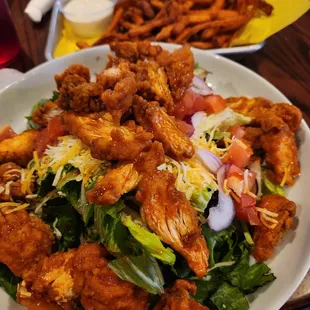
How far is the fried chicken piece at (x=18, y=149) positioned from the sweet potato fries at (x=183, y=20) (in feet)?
4.37

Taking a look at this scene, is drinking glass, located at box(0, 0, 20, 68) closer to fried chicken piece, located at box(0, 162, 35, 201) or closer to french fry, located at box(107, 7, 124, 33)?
french fry, located at box(107, 7, 124, 33)

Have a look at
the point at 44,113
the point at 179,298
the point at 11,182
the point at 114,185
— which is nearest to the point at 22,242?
the point at 11,182

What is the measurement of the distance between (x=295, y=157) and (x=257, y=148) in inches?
9.0

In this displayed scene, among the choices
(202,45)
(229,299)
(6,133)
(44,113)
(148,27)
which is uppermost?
(202,45)

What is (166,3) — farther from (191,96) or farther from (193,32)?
(191,96)

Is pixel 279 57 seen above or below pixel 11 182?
above

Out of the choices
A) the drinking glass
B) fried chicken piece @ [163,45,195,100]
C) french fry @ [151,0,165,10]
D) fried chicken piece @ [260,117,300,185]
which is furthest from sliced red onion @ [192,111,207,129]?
the drinking glass

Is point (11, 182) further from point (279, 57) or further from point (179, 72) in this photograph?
point (279, 57)

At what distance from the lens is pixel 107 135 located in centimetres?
207

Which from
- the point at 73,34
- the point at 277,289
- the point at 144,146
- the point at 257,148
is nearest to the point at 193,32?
the point at 73,34

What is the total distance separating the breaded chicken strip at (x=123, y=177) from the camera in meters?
1.84

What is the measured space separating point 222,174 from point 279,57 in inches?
68.8

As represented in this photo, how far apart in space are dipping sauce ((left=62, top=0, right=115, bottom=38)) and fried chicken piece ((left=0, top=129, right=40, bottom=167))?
167cm

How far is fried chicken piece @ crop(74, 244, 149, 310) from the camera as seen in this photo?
5.86 ft
